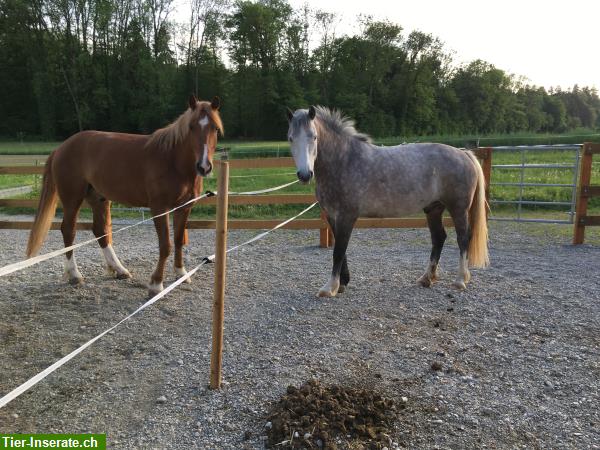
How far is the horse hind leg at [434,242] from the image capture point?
4.75 metres

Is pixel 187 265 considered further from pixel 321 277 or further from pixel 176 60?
pixel 176 60

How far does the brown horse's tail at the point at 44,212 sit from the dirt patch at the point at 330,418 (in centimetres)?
378

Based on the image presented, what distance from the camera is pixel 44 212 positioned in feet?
15.8

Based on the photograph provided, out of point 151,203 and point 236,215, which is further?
point 236,215

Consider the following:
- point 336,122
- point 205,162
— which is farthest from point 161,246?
point 336,122

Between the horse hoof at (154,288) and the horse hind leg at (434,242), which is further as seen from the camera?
the horse hind leg at (434,242)

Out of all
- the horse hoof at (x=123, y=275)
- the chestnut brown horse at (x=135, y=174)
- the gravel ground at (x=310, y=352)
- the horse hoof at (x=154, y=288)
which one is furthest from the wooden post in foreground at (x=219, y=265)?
the horse hoof at (x=123, y=275)

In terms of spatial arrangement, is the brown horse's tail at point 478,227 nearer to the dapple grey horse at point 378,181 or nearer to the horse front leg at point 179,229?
the dapple grey horse at point 378,181

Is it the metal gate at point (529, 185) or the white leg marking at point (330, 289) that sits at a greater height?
the metal gate at point (529, 185)

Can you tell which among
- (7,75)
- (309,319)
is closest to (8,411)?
(309,319)

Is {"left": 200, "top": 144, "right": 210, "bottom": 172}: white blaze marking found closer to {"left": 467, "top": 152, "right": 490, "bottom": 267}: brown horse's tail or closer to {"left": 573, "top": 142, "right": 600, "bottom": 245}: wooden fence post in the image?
{"left": 467, "top": 152, "right": 490, "bottom": 267}: brown horse's tail

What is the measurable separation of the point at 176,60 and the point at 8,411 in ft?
148

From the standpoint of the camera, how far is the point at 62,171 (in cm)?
461

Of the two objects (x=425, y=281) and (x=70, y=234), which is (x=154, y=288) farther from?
(x=425, y=281)
